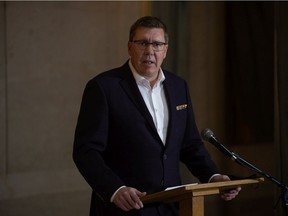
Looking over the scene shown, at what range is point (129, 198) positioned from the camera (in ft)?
7.73

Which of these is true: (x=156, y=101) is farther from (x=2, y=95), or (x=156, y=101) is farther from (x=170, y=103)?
(x=2, y=95)

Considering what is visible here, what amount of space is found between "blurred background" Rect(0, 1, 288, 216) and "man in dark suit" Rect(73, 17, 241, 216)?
1854 mm

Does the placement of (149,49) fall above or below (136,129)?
above

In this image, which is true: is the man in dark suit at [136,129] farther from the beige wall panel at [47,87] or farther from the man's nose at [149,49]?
the beige wall panel at [47,87]

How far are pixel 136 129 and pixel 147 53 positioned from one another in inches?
14.1

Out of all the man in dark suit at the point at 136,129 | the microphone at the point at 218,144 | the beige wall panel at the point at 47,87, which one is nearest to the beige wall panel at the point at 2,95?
the beige wall panel at the point at 47,87

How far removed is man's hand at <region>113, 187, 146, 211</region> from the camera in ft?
7.65

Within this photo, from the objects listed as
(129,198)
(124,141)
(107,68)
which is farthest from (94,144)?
(107,68)

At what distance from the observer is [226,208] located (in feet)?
17.8

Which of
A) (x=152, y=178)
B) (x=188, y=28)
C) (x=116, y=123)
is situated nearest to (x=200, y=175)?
(x=152, y=178)

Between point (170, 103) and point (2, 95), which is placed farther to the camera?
point (2, 95)

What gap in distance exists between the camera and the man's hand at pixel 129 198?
2332mm

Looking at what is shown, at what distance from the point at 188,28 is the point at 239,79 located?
0.70m

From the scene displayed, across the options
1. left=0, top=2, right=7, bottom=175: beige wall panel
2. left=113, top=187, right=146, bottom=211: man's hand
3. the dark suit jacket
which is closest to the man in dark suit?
the dark suit jacket
